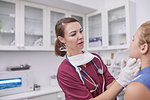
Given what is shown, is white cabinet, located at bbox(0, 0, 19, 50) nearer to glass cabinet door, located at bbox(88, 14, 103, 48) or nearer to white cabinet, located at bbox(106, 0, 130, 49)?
glass cabinet door, located at bbox(88, 14, 103, 48)

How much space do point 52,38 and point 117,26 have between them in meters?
1.28

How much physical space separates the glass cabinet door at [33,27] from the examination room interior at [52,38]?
0.02m

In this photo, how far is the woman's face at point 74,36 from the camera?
1.12 metres

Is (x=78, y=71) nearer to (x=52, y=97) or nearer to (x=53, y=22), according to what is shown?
(x=52, y=97)

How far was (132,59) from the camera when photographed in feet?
2.98

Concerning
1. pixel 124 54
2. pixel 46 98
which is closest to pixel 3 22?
pixel 46 98

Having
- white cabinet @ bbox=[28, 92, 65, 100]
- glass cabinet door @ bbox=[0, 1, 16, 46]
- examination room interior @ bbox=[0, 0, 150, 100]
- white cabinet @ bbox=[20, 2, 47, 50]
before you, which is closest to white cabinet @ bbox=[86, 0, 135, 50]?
examination room interior @ bbox=[0, 0, 150, 100]

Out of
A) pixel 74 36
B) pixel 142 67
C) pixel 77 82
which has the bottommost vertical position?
pixel 77 82

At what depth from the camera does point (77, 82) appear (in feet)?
3.36

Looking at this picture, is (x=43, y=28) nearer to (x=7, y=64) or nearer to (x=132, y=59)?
(x=7, y=64)

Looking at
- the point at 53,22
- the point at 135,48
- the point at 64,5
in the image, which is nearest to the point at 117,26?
the point at 64,5

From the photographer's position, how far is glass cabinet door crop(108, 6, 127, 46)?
96.2 inches

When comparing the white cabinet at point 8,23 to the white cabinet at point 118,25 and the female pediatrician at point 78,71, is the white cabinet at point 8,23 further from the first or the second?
the white cabinet at point 118,25

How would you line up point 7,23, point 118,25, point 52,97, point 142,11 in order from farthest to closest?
1. point 118,25
2. point 142,11
3. point 52,97
4. point 7,23
